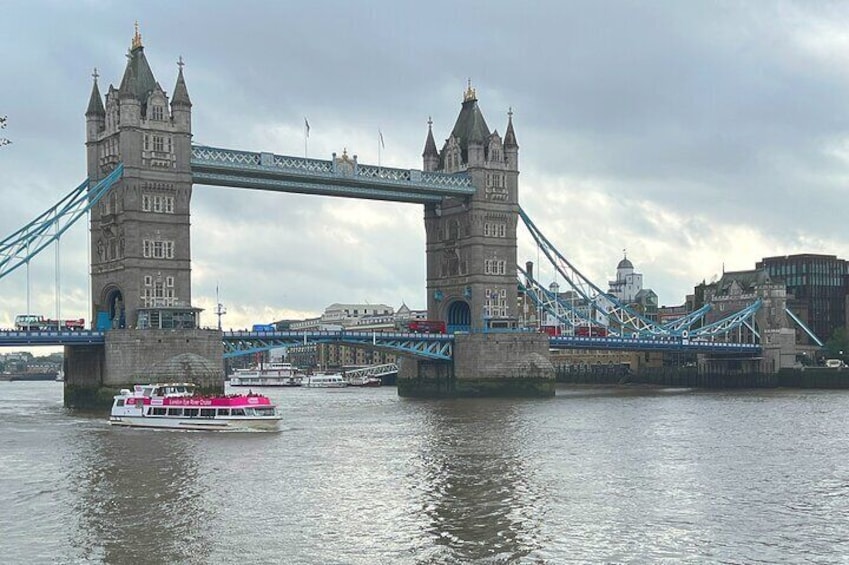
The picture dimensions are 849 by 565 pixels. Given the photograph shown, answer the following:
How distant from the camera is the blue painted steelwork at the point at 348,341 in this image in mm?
99000

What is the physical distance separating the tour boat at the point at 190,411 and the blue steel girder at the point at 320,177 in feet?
90.6

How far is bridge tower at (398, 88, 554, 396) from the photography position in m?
110

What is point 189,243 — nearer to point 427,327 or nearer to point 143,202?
point 143,202

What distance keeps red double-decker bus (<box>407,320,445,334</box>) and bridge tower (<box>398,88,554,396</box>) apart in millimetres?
→ 1387

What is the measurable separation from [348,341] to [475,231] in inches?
692

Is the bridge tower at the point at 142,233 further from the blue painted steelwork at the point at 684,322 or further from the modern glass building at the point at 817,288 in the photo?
the modern glass building at the point at 817,288

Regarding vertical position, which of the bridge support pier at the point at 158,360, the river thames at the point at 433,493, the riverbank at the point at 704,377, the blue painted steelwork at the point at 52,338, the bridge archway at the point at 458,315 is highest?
the bridge archway at the point at 458,315

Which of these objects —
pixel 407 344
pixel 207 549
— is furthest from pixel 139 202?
pixel 207 549

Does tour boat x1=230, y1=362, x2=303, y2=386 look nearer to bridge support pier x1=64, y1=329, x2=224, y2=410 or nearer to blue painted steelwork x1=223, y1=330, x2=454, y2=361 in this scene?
blue painted steelwork x1=223, y1=330, x2=454, y2=361

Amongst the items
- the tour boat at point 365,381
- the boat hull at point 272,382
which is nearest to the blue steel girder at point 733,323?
the tour boat at point 365,381

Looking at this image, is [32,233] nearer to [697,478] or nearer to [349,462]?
[349,462]

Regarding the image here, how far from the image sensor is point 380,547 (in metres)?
35.0

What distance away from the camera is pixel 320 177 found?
10319 centimetres

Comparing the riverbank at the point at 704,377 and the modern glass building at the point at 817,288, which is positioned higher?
the modern glass building at the point at 817,288
